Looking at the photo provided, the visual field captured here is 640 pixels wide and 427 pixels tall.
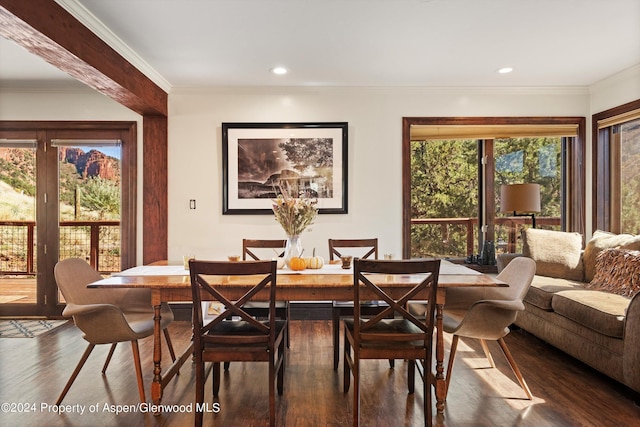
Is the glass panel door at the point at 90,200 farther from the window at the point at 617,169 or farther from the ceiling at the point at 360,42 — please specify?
the window at the point at 617,169

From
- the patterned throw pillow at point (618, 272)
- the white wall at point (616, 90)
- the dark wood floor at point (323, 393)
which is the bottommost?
the dark wood floor at point (323, 393)

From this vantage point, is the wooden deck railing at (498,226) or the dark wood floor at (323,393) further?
the wooden deck railing at (498,226)

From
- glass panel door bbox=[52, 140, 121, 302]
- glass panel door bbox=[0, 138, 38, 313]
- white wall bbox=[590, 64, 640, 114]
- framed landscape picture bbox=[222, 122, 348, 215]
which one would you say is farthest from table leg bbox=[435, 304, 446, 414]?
glass panel door bbox=[0, 138, 38, 313]

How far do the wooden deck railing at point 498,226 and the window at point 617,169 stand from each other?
0.48 m

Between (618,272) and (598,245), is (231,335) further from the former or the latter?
(598,245)

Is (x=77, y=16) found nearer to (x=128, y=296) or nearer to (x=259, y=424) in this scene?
(x=128, y=296)

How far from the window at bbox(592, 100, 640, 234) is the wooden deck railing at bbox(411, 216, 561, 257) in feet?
1.58

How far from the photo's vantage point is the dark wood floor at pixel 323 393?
216 centimetres

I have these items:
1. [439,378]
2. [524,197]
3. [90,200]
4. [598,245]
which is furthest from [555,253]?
[90,200]

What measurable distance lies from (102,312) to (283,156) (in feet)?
7.99

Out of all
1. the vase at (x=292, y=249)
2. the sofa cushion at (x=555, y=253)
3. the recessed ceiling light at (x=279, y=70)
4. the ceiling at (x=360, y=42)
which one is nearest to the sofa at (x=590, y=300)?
the sofa cushion at (x=555, y=253)

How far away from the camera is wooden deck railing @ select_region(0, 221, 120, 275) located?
4277mm

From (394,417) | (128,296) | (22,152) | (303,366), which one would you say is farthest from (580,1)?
(22,152)

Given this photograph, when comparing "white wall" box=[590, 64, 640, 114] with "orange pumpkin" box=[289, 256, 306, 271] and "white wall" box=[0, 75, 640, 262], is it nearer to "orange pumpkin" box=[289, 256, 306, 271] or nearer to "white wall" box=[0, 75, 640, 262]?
"white wall" box=[0, 75, 640, 262]
